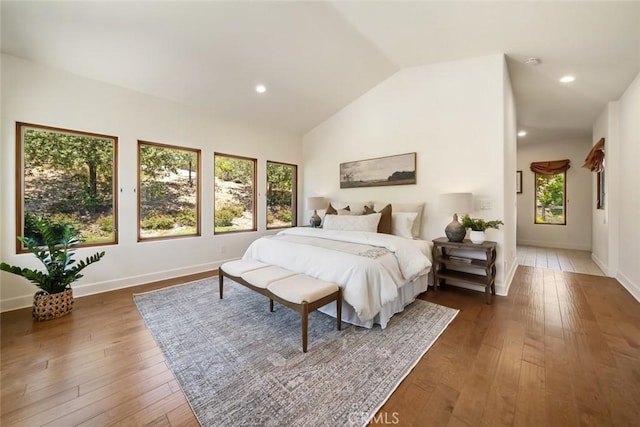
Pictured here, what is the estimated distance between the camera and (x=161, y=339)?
2230 millimetres

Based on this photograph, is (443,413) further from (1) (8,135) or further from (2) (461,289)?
(1) (8,135)

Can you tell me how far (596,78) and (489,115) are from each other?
1.39 meters

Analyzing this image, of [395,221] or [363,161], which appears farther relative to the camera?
[363,161]

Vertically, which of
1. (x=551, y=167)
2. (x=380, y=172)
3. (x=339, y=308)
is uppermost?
(x=551, y=167)

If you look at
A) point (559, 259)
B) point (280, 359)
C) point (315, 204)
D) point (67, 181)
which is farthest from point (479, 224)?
point (67, 181)

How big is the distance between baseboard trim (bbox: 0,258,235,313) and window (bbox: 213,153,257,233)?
75cm

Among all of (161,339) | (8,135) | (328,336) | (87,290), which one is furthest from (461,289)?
(8,135)

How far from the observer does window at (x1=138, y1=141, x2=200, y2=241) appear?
12.4ft

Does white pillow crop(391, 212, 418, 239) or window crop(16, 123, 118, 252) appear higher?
window crop(16, 123, 118, 252)

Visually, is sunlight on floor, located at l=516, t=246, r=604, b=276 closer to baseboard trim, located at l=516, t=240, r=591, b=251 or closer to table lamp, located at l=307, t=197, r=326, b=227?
baseboard trim, located at l=516, t=240, r=591, b=251

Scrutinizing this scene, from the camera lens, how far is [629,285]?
10.9ft

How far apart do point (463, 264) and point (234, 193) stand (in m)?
3.94

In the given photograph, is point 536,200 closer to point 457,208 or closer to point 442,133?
point 442,133
